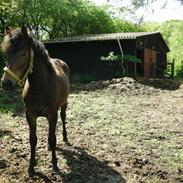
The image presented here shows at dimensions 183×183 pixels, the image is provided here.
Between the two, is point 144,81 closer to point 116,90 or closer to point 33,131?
point 116,90

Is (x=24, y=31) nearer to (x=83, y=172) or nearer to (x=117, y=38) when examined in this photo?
(x=83, y=172)

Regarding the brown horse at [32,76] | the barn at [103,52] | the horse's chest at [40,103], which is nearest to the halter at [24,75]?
the brown horse at [32,76]

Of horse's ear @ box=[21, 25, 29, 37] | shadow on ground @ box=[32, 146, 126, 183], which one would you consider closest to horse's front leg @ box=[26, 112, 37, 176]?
shadow on ground @ box=[32, 146, 126, 183]

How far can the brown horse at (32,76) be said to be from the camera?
540 centimetres

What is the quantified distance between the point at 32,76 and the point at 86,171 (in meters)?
1.83

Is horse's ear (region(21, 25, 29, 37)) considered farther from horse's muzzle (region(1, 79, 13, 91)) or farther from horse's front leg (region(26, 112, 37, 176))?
horse's front leg (region(26, 112, 37, 176))

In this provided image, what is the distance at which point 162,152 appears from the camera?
7930 mm

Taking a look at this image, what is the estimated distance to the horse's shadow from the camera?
6.21 m

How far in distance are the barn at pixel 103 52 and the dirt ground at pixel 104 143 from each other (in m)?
9.73

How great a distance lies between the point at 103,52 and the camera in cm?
2431

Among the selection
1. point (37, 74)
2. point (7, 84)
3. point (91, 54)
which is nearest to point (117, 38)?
point (91, 54)

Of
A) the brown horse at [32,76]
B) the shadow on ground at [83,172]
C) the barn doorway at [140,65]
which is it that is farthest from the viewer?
the barn doorway at [140,65]

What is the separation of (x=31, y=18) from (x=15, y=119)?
21.6m

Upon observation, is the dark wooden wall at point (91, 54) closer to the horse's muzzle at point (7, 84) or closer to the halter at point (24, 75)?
the halter at point (24, 75)
